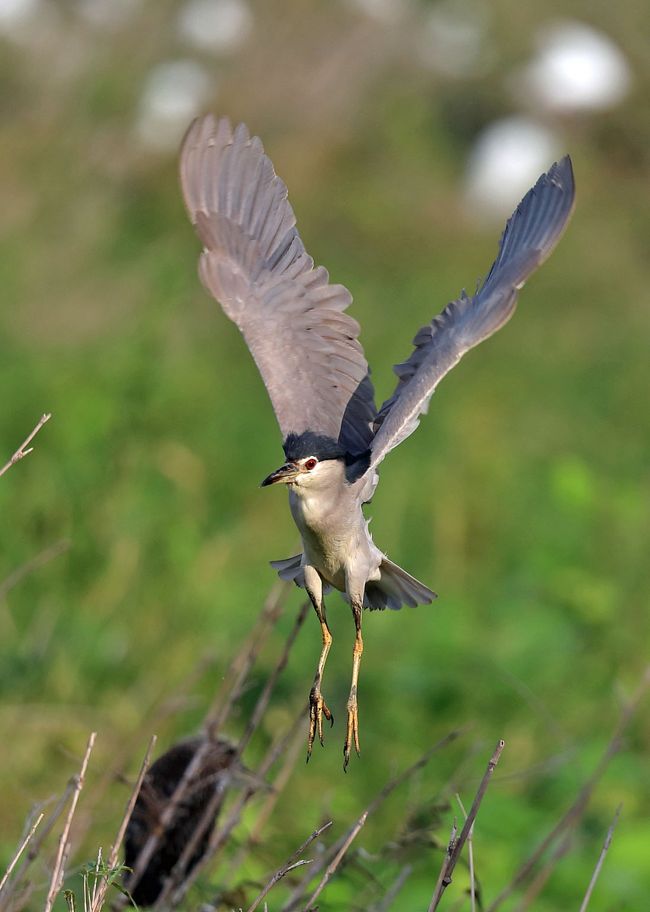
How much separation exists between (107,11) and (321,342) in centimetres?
958

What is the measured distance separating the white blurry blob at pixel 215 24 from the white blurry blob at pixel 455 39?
1572mm

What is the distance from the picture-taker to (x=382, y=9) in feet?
43.2

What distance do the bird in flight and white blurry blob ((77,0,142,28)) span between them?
8385mm

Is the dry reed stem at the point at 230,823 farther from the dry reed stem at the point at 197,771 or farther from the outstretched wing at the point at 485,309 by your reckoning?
the outstretched wing at the point at 485,309

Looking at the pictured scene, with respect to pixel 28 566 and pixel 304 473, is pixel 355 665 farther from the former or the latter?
pixel 28 566

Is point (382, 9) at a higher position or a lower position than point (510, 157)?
higher

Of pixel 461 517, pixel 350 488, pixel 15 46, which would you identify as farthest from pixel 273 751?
pixel 15 46

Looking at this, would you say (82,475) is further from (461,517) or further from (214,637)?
(461,517)

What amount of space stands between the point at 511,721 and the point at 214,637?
91cm

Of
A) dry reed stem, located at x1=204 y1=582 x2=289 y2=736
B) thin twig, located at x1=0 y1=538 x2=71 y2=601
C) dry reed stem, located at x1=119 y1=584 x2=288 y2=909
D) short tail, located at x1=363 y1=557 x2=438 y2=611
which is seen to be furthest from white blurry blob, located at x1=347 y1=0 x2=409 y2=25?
short tail, located at x1=363 y1=557 x2=438 y2=611

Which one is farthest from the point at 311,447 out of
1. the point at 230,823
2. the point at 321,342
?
the point at 230,823

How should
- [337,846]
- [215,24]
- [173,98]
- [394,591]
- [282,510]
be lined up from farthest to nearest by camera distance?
[215,24] → [173,98] → [282,510] → [337,846] → [394,591]

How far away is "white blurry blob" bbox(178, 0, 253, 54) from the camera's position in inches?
480

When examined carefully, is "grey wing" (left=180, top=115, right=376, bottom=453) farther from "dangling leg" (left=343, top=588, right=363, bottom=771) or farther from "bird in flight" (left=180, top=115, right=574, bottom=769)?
"dangling leg" (left=343, top=588, right=363, bottom=771)
